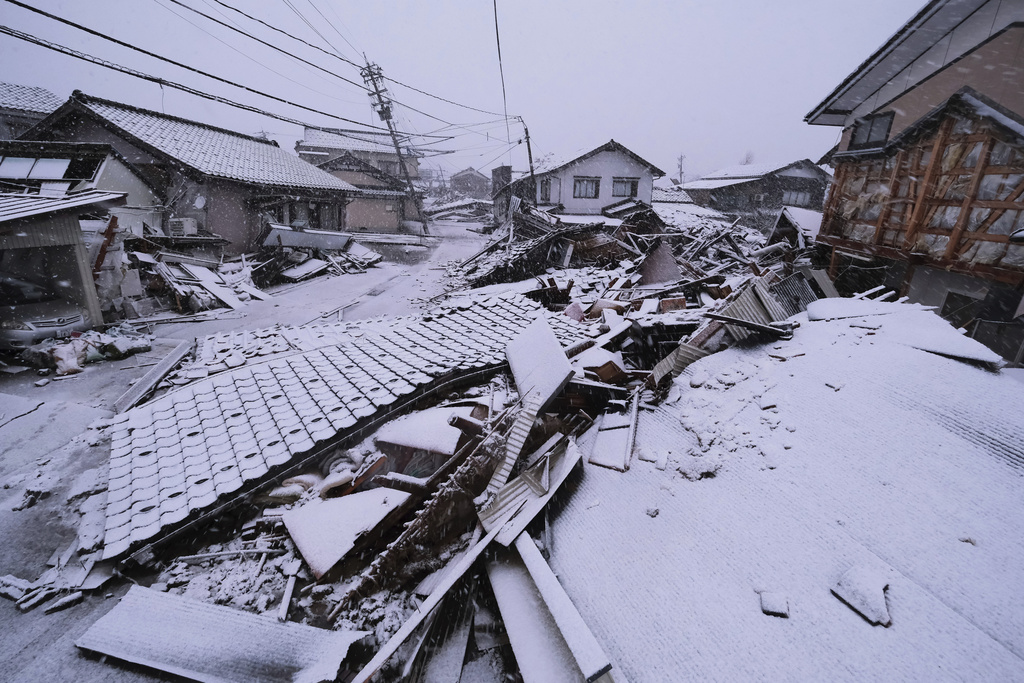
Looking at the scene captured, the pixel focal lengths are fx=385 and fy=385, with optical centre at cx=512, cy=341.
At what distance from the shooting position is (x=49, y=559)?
2.90 m

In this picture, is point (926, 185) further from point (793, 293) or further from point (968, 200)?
point (793, 293)

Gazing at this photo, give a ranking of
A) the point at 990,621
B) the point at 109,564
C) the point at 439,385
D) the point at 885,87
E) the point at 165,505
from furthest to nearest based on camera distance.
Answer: the point at 885,87 → the point at 439,385 → the point at 165,505 → the point at 109,564 → the point at 990,621

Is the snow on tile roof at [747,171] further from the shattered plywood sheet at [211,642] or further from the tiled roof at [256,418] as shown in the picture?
the shattered plywood sheet at [211,642]

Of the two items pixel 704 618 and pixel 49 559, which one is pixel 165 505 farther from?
pixel 704 618

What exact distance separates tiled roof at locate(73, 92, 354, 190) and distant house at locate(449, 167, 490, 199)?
38.1 meters

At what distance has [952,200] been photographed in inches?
319

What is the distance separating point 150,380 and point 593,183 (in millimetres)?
25200

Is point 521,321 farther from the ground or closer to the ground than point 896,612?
farther from the ground

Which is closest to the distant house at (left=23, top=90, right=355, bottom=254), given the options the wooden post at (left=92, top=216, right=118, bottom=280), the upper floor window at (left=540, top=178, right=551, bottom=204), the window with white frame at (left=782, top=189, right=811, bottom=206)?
the wooden post at (left=92, top=216, right=118, bottom=280)

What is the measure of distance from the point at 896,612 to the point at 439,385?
397cm

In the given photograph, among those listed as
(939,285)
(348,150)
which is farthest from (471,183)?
(939,285)

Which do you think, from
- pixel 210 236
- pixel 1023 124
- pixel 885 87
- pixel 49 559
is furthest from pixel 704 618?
pixel 210 236

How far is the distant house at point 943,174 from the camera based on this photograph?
7.35 metres

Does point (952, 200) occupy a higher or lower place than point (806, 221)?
higher
